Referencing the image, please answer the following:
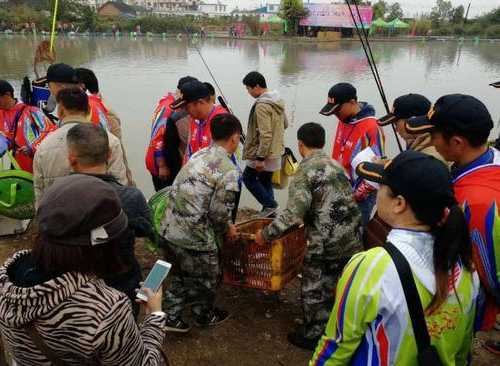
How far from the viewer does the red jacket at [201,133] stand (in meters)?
4.05

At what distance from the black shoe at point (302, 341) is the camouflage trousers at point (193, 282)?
A: 0.65 m

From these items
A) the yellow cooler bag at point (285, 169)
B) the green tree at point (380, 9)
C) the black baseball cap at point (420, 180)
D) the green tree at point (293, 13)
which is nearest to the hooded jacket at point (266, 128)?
the yellow cooler bag at point (285, 169)

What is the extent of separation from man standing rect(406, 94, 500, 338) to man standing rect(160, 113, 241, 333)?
134 cm

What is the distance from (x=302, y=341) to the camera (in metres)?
3.07

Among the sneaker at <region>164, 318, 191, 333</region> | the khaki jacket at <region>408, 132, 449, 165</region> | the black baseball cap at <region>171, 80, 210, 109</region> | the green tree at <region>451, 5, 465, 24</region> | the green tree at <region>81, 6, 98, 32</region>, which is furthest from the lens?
the green tree at <region>451, 5, 465, 24</region>

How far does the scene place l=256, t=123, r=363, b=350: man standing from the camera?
279 cm

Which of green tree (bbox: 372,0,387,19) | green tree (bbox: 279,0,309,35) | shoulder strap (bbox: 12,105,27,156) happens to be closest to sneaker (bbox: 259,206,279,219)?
shoulder strap (bbox: 12,105,27,156)

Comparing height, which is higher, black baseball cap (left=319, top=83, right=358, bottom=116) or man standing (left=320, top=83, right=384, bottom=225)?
black baseball cap (left=319, top=83, right=358, bottom=116)

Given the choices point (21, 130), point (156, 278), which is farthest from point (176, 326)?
point (21, 130)

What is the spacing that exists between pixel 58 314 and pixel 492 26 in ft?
190

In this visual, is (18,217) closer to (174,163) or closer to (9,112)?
(9,112)

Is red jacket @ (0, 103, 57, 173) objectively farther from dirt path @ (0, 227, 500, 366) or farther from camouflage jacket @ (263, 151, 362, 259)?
camouflage jacket @ (263, 151, 362, 259)

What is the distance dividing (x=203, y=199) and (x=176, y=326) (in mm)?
1002

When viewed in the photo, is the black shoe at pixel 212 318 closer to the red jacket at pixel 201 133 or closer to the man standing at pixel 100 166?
the man standing at pixel 100 166
